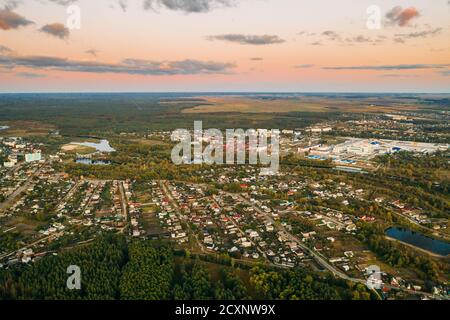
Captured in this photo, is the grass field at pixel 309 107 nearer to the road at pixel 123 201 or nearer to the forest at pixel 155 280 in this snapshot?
the road at pixel 123 201

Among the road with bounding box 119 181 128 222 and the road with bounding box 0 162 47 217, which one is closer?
the road with bounding box 119 181 128 222

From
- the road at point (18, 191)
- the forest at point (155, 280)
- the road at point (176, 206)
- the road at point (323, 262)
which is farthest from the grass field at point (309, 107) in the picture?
the forest at point (155, 280)

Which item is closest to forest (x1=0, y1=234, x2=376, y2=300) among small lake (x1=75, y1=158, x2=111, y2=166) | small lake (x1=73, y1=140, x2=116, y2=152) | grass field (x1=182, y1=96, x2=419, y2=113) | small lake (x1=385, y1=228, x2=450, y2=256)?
small lake (x1=385, y1=228, x2=450, y2=256)

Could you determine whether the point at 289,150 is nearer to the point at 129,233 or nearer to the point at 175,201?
the point at 175,201

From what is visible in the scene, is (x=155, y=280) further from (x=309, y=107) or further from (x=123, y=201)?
(x=309, y=107)

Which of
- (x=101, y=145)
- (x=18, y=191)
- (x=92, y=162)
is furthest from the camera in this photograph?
(x=101, y=145)

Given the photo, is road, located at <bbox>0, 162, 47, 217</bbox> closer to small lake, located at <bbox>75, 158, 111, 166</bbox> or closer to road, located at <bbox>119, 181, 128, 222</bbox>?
small lake, located at <bbox>75, 158, 111, 166</bbox>

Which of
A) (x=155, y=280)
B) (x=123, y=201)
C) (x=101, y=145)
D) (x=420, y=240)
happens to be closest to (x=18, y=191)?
(x=123, y=201)

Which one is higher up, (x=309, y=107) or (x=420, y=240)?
(x=309, y=107)
